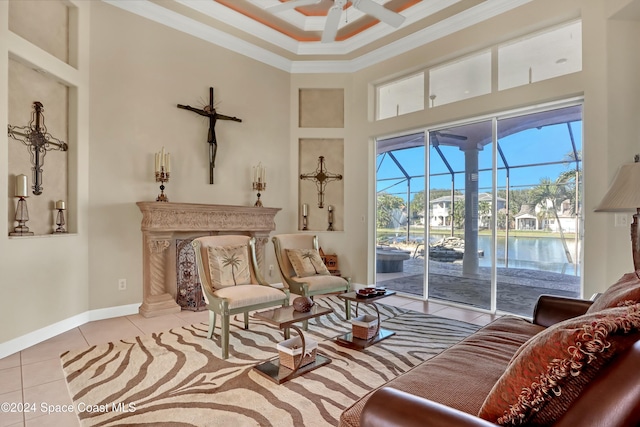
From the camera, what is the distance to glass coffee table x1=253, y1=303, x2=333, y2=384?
243 cm

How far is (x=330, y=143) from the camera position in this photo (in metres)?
5.66

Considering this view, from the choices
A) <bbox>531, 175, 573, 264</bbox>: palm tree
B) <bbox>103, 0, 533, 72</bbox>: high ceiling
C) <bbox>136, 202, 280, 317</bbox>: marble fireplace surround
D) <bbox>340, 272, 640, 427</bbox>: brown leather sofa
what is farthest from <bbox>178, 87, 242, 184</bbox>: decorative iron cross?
<bbox>531, 175, 573, 264</bbox>: palm tree

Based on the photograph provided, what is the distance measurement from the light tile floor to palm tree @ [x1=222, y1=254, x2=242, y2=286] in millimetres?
916

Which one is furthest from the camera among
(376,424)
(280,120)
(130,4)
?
(280,120)

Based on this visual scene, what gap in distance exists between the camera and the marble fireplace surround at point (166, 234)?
13.0 feet

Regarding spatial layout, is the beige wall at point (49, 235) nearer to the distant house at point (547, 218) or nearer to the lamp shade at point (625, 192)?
the lamp shade at point (625, 192)

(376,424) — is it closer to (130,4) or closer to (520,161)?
(520,161)

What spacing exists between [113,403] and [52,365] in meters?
0.97

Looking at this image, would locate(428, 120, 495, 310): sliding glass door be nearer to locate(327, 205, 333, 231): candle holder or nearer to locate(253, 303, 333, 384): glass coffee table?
locate(327, 205, 333, 231): candle holder

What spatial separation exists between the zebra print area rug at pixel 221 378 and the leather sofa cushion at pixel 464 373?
2.35 ft

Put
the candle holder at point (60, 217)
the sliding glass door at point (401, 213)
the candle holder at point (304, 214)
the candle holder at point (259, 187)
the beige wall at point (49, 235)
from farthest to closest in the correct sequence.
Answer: the candle holder at point (304, 214)
the candle holder at point (259, 187)
the sliding glass door at point (401, 213)
the candle holder at point (60, 217)
the beige wall at point (49, 235)

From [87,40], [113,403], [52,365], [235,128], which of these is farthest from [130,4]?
[113,403]

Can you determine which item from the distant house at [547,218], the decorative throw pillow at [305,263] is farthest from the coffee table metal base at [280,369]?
the distant house at [547,218]

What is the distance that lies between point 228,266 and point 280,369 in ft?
4.00
